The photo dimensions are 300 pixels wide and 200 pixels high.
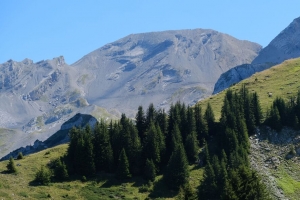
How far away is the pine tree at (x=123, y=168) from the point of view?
98.4 m

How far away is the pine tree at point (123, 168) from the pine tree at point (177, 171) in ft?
30.8

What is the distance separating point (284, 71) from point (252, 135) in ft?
243

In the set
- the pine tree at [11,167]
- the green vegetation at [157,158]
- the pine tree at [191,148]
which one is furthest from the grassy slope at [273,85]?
the pine tree at [11,167]

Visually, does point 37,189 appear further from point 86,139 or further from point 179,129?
point 179,129

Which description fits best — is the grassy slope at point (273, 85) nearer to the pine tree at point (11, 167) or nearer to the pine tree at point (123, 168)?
the pine tree at point (123, 168)

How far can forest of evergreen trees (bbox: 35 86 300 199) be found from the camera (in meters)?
94.8

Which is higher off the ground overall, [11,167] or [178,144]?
[11,167]

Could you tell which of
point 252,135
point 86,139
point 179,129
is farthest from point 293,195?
point 86,139

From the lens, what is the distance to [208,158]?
99.5 m

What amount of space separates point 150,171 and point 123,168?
6.55m

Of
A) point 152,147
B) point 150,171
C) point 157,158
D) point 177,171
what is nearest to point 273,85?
point 152,147

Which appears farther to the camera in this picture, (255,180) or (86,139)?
(86,139)

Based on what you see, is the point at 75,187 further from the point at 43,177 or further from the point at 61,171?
the point at 43,177

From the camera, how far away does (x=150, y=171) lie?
3871 inches
